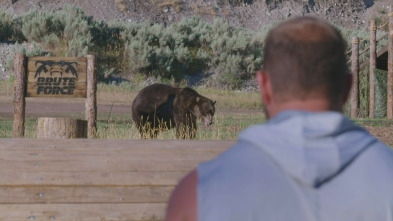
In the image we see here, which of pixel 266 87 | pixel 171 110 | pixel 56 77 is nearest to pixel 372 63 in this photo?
pixel 171 110

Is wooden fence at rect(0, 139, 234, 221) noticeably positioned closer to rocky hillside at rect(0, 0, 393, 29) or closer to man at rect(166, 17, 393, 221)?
man at rect(166, 17, 393, 221)

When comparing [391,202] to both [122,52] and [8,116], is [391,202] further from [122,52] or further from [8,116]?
[122,52]

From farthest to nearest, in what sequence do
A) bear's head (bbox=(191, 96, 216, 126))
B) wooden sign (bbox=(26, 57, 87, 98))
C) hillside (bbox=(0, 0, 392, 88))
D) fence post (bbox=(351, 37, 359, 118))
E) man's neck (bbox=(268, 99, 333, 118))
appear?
hillside (bbox=(0, 0, 392, 88)), fence post (bbox=(351, 37, 359, 118)), bear's head (bbox=(191, 96, 216, 126)), wooden sign (bbox=(26, 57, 87, 98)), man's neck (bbox=(268, 99, 333, 118))

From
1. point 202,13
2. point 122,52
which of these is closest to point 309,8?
point 202,13

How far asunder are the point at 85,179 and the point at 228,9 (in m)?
44.7

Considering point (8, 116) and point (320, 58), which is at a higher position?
point (320, 58)

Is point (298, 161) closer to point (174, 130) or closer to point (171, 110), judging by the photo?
point (171, 110)

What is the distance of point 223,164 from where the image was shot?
172cm

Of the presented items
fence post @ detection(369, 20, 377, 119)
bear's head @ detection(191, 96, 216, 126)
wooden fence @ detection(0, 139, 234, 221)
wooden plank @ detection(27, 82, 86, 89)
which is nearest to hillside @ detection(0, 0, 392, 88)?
fence post @ detection(369, 20, 377, 119)

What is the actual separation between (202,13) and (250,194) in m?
45.2

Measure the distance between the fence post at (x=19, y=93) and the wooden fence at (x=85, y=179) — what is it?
7789 millimetres

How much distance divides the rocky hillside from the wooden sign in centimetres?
2967

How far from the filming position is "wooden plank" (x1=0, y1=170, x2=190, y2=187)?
4.25m

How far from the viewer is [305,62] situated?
1.76 meters
